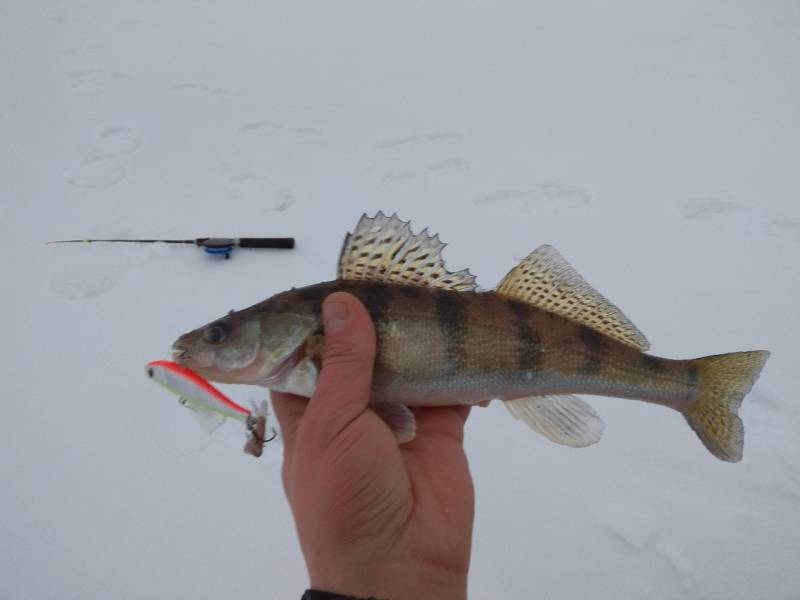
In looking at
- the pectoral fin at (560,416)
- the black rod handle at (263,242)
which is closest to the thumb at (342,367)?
the pectoral fin at (560,416)

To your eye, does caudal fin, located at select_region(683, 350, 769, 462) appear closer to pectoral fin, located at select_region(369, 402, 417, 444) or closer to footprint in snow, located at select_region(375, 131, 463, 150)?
pectoral fin, located at select_region(369, 402, 417, 444)

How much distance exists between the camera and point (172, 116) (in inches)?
205

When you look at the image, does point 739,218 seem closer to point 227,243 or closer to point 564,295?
point 564,295

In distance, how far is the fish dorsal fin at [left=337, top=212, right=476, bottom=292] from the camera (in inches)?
82.4

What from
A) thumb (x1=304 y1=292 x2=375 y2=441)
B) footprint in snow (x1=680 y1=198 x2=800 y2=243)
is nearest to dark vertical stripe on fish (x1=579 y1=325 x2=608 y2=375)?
thumb (x1=304 y1=292 x2=375 y2=441)

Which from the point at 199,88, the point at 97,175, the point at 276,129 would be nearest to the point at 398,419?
the point at 276,129

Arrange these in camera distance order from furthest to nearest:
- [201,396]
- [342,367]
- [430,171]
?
[430,171] → [201,396] → [342,367]

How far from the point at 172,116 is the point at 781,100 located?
6050 millimetres

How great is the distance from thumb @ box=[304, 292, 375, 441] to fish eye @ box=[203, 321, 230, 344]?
1.31ft

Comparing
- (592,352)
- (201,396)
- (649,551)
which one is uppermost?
(592,352)

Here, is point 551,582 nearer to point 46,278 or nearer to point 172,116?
point 46,278

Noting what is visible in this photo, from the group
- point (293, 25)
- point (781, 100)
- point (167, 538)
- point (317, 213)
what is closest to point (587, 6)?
point (781, 100)

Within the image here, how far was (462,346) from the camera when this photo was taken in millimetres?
2051

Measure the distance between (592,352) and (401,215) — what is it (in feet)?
8.18
